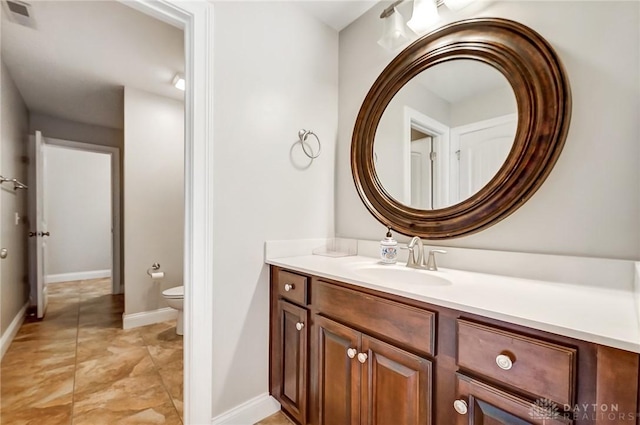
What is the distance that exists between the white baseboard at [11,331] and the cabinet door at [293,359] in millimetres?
2272

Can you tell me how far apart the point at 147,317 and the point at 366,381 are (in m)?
2.64

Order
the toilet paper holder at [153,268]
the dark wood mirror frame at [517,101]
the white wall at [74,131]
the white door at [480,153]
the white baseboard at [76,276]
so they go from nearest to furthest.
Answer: the dark wood mirror frame at [517,101] → the white door at [480,153] → the toilet paper holder at [153,268] → the white wall at [74,131] → the white baseboard at [76,276]

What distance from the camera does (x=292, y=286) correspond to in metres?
1.39

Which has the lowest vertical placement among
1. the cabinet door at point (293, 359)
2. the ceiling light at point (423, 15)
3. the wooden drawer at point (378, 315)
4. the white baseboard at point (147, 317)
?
the white baseboard at point (147, 317)

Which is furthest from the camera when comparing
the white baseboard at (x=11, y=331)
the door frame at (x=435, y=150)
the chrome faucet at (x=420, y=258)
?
the white baseboard at (x=11, y=331)

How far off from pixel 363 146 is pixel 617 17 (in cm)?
114

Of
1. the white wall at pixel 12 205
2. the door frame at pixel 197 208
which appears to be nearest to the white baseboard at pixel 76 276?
the white wall at pixel 12 205

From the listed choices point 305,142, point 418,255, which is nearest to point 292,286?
point 418,255

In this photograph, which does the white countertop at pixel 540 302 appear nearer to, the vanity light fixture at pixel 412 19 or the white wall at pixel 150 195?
the vanity light fixture at pixel 412 19

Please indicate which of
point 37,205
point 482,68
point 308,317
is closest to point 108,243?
point 37,205

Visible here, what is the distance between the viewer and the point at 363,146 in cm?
176

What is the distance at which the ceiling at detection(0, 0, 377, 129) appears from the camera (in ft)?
5.62

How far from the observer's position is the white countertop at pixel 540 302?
0.60m

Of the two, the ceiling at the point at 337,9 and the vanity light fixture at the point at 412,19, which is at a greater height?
the ceiling at the point at 337,9
